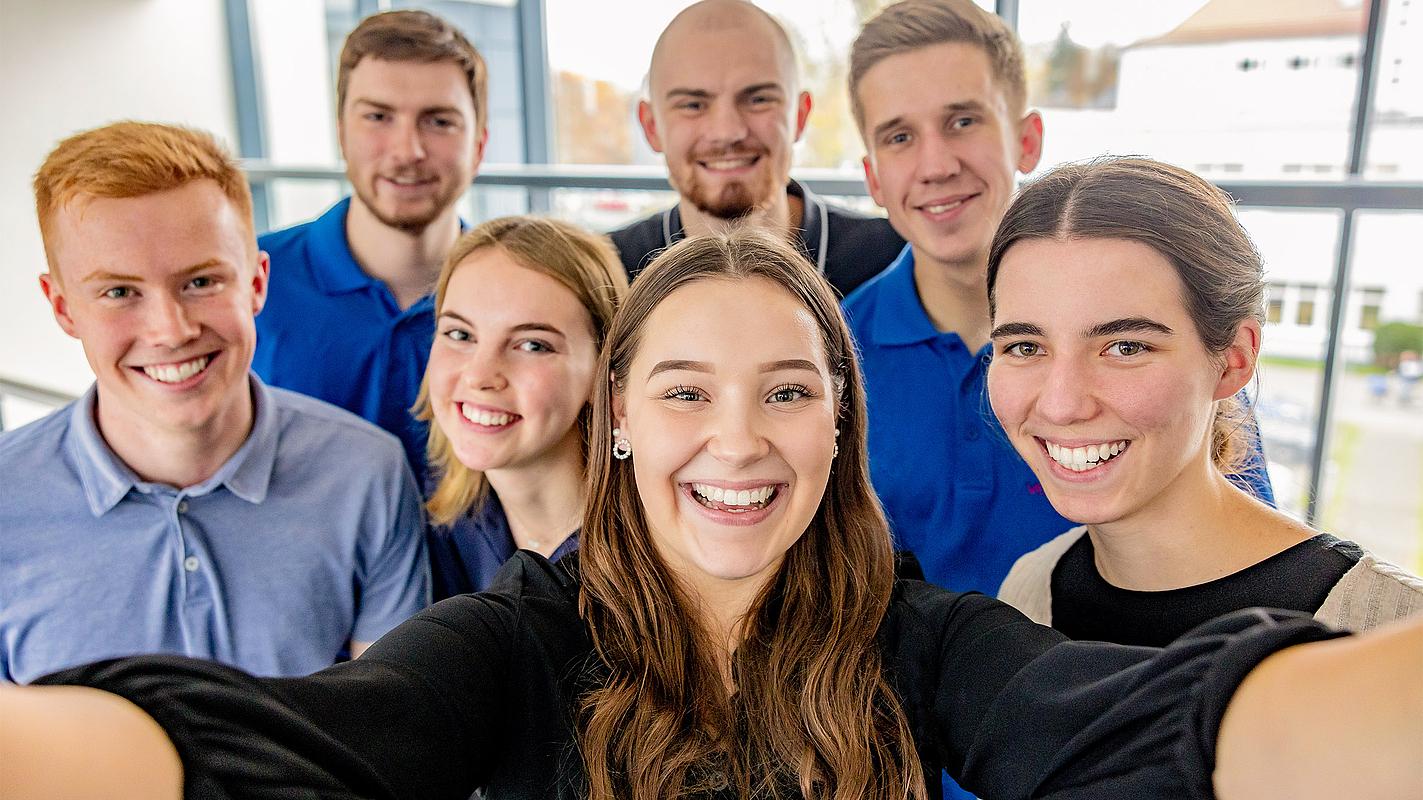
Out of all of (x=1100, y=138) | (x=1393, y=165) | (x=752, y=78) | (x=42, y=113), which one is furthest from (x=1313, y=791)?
(x=42, y=113)

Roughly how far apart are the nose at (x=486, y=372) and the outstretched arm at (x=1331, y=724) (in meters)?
1.41

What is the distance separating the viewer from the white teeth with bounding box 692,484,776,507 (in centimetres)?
143

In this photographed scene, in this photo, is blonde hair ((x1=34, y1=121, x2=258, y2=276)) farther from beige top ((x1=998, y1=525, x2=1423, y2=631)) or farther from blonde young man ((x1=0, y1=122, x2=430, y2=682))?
beige top ((x1=998, y1=525, x2=1423, y2=631))

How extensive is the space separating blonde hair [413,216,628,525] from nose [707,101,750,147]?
25.4 inches

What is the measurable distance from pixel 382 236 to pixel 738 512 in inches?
65.5

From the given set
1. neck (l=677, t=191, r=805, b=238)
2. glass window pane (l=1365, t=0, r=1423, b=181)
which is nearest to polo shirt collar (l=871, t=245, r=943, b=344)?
neck (l=677, t=191, r=805, b=238)

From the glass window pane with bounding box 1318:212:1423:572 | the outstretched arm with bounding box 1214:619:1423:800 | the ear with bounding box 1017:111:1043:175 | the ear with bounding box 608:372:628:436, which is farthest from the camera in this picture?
the glass window pane with bounding box 1318:212:1423:572

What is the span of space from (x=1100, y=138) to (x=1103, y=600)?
3.14m

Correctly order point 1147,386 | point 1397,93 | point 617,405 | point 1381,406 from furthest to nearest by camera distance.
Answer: point 1381,406 < point 1397,93 < point 617,405 < point 1147,386

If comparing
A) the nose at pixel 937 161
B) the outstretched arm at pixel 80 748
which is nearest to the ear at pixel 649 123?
the nose at pixel 937 161

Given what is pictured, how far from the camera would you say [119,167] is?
187 cm

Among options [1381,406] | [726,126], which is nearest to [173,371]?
[726,126]

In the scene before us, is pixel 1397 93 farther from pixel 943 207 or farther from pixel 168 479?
pixel 168 479

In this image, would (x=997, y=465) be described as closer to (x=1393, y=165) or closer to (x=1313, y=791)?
(x=1313, y=791)
